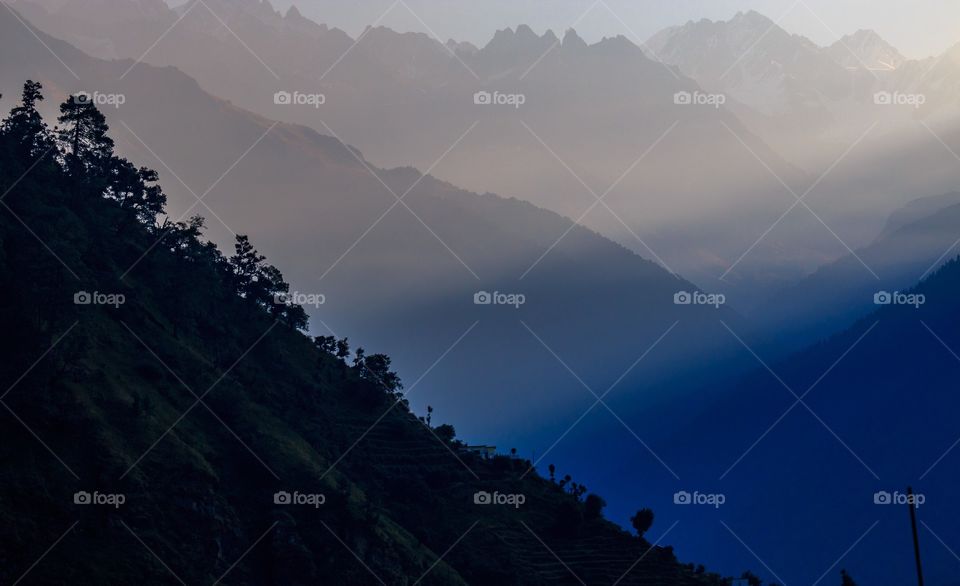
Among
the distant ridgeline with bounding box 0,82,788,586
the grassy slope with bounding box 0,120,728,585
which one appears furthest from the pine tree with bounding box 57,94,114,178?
the grassy slope with bounding box 0,120,728,585

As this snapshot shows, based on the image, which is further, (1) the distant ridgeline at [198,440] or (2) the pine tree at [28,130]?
(2) the pine tree at [28,130]

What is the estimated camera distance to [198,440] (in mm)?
91375

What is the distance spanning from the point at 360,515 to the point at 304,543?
7.01 m

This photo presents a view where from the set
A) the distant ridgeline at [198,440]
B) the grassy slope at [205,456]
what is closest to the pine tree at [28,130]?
the distant ridgeline at [198,440]

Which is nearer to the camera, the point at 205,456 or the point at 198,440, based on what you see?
the point at 205,456

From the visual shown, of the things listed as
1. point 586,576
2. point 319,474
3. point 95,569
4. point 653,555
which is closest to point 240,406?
point 319,474

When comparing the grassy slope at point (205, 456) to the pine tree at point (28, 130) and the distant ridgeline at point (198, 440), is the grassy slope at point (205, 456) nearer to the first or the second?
the distant ridgeline at point (198, 440)

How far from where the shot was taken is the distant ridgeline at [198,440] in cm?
7488

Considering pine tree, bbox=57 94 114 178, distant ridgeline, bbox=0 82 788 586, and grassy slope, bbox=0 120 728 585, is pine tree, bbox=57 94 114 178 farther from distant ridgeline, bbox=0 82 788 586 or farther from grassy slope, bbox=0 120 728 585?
grassy slope, bbox=0 120 728 585

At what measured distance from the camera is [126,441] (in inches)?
3172

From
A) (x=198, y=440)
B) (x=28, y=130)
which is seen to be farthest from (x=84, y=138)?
(x=198, y=440)

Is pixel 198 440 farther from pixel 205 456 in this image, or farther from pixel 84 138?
pixel 84 138

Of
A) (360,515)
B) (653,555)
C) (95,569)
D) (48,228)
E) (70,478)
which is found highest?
(48,228)

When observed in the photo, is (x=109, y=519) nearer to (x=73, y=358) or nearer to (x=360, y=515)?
(x=73, y=358)
